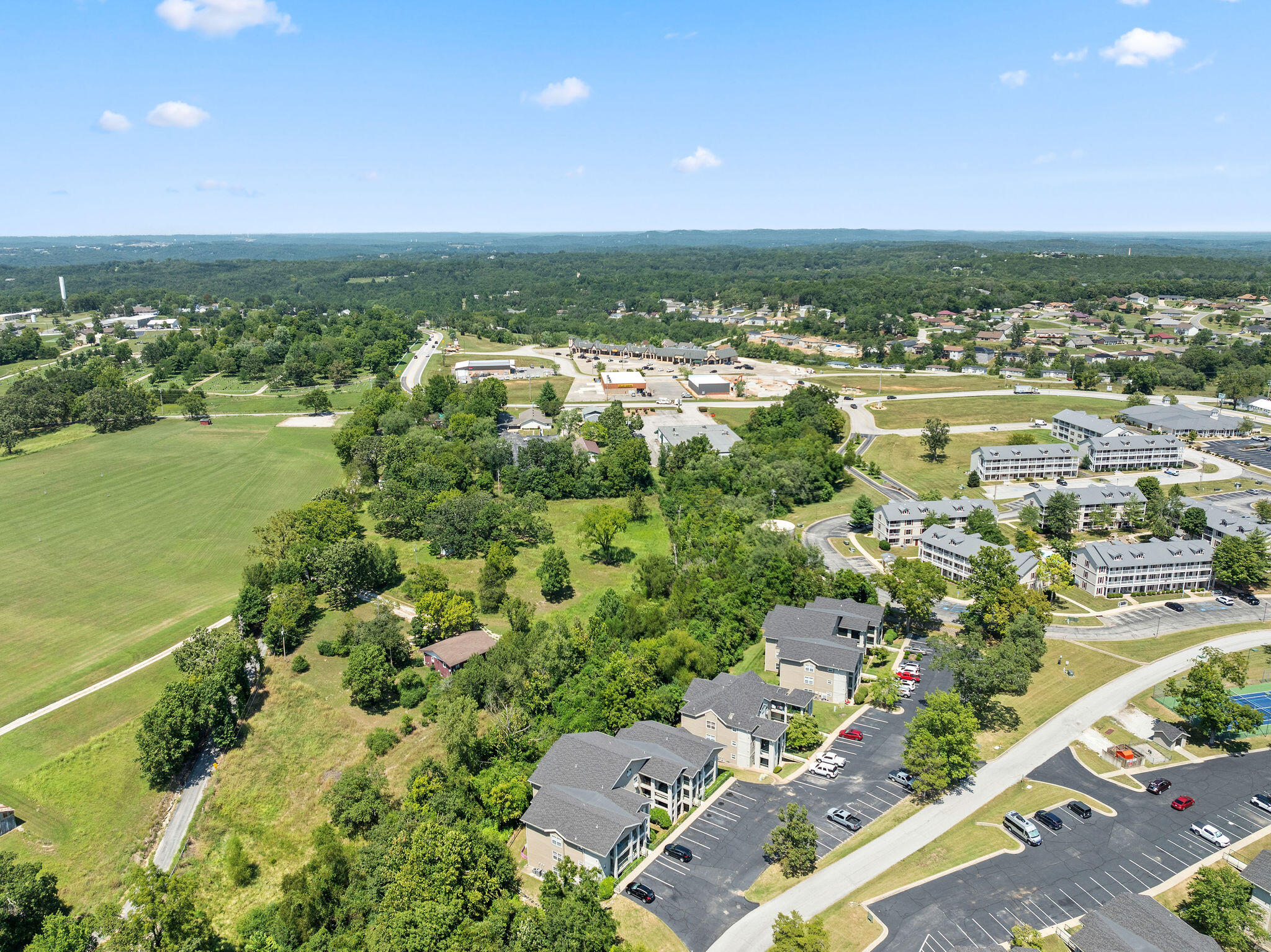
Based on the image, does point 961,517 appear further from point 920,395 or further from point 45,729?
point 45,729

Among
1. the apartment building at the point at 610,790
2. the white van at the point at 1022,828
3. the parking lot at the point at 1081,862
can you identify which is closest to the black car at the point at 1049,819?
the parking lot at the point at 1081,862

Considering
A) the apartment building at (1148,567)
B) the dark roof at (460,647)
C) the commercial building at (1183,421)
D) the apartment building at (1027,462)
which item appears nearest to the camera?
the dark roof at (460,647)

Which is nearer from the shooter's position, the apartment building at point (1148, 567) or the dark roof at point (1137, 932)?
the dark roof at point (1137, 932)

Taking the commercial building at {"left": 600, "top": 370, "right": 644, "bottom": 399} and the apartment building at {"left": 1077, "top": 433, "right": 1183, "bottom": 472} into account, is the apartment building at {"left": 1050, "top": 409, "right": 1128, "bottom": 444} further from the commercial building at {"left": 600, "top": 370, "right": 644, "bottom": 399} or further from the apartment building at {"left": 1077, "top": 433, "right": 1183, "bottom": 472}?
the commercial building at {"left": 600, "top": 370, "right": 644, "bottom": 399}

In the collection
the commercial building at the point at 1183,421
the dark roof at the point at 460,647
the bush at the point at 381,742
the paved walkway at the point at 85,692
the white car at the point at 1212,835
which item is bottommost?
the bush at the point at 381,742

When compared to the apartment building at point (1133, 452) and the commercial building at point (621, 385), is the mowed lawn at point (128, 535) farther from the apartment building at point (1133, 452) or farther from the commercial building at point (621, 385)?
the apartment building at point (1133, 452)

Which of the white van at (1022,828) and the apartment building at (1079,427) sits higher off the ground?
the apartment building at (1079,427)

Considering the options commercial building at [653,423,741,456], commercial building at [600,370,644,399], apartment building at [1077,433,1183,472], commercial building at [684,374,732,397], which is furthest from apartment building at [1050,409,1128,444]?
commercial building at [600,370,644,399]

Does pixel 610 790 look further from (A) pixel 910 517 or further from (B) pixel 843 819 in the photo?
(A) pixel 910 517
